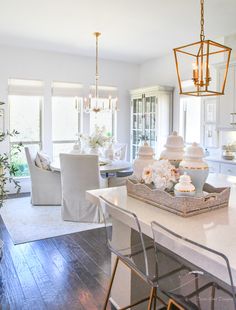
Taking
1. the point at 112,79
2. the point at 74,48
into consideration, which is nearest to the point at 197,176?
the point at 74,48

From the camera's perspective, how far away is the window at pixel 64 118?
628 cm

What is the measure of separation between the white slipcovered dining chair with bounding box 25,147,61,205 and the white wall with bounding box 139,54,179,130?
2.77 m

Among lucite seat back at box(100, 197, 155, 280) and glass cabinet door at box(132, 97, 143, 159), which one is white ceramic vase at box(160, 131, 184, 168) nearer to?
lucite seat back at box(100, 197, 155, 280)

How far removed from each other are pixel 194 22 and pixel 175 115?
2.20 meters

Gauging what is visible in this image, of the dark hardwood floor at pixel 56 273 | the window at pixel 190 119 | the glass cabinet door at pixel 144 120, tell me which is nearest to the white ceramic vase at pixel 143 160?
the dark hardwood floor at pixel 56 273

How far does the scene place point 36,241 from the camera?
350cm

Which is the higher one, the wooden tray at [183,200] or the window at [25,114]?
the window at [25,114]

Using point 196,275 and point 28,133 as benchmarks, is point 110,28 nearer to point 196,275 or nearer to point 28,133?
point 28,133

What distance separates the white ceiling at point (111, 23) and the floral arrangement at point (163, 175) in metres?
2.57

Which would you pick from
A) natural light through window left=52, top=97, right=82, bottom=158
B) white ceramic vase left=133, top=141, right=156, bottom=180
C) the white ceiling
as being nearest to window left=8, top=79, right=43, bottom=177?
natural light through window left=52, top=97, right=82, bottom=158

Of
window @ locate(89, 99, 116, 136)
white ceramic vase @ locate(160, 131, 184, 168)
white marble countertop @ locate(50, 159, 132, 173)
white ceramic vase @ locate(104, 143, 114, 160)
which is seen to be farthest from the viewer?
window @ locate(89, 99, 116, 136)

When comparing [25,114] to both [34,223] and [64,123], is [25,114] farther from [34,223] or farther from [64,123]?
[34,223]

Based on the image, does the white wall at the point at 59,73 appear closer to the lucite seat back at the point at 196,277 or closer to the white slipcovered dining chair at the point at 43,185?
the white slipcovered dining chair at the point at 43,185

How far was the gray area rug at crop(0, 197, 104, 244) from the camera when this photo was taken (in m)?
3.71
